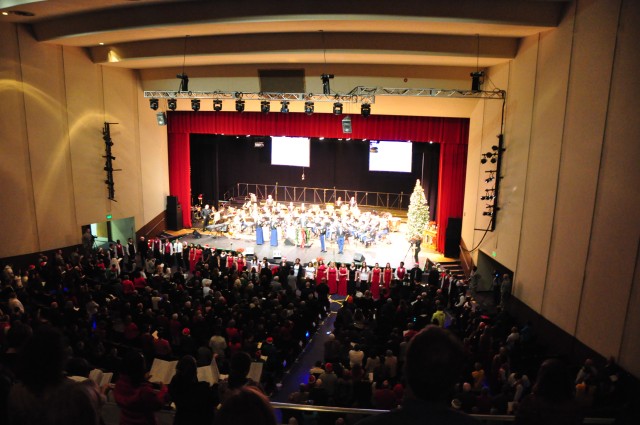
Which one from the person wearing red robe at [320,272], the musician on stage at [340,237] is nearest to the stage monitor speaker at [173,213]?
the musician on stage at [340,237]

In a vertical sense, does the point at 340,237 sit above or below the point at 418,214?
below

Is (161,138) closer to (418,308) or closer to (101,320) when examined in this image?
(101,320)

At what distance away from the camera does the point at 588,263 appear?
868 cm

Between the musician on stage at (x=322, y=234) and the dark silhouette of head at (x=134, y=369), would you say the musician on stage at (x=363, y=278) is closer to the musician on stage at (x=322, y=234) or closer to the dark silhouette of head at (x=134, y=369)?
the musician on stage at (x=322, y=234)

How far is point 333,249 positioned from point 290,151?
7.82 meters

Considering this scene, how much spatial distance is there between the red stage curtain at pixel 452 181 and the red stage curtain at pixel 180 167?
1127cm

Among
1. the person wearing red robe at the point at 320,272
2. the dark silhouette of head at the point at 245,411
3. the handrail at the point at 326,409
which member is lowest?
the person wearing red robe at the point at 320,272

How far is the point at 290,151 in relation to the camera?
79.8ft

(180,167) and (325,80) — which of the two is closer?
(325,80)

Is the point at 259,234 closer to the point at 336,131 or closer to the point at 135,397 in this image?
the point at 336,131

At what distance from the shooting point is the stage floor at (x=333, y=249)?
17219 millimetres

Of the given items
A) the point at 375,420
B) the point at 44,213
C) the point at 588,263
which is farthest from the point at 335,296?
the point at 375,420

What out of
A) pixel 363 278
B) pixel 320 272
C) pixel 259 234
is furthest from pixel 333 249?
pixel 320 272

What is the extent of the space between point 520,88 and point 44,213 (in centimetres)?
1486
